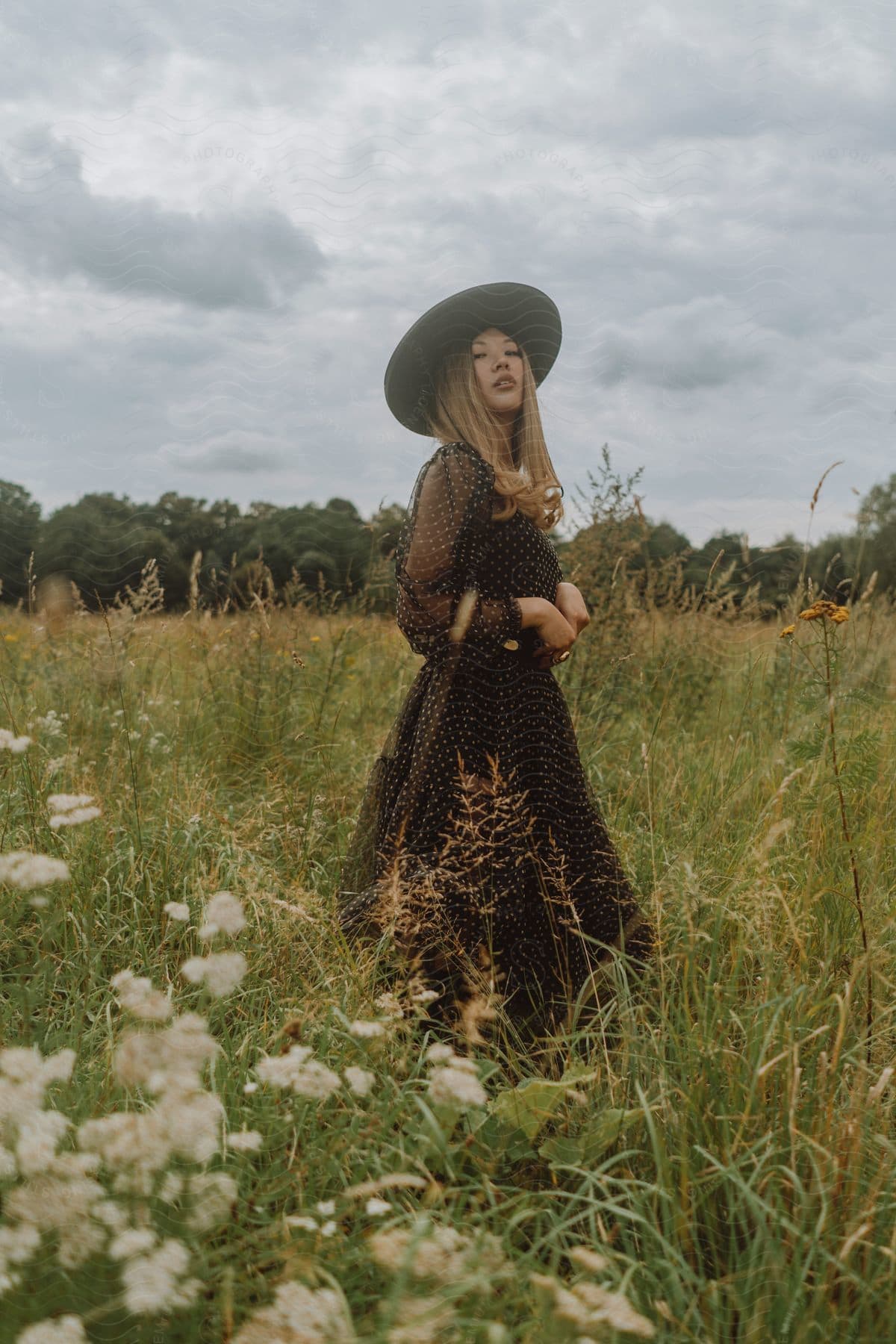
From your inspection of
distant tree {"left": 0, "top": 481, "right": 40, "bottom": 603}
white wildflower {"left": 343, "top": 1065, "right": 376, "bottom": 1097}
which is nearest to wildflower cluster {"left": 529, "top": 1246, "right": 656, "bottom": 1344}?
white wildflower {"left": 343, "top": 1065, "right": 376, "bottom": 1097}

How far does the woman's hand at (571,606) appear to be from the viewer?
2332 millimetres

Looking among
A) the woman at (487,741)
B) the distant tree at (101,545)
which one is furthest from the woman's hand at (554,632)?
the distant tree at (101,545)

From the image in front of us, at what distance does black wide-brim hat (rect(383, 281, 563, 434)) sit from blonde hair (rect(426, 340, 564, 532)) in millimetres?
35

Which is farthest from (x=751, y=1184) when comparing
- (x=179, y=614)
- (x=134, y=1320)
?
(x=179, y=614)

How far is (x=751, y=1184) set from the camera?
1292 millimetres

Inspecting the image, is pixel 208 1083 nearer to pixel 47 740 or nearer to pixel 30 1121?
pixel 30 1121

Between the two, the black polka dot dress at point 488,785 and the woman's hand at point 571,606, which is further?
the woman's hand at point 571,606

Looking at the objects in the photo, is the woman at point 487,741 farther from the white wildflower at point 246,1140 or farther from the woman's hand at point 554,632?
the white wildflower at point 246,1140

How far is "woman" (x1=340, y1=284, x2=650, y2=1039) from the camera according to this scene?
209 cm

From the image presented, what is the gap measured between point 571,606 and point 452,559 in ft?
1.21

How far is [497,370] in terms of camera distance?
92.1 inches

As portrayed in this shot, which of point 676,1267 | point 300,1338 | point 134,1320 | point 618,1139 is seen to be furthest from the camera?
point 618,1139

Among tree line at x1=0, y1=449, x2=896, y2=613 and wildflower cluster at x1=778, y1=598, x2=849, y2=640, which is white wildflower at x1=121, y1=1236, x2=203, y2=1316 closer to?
wildflower cluster at x1=778, y1=598, x2=849, y2=640

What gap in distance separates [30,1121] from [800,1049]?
47.7 inches
